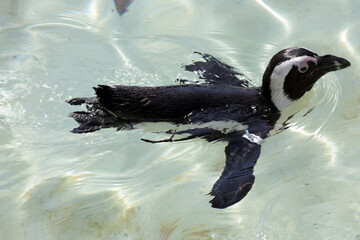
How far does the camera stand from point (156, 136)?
233 centimetres

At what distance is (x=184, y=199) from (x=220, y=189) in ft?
0.56

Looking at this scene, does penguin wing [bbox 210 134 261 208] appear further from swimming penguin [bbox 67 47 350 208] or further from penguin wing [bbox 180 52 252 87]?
penguin wing [bbox 180 52 252 87]

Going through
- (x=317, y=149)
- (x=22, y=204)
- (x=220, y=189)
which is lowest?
(x=22, y=204)

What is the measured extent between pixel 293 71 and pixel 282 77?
60 millimetres

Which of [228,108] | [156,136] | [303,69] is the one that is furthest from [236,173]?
[303,69]

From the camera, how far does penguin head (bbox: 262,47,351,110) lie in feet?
7.01

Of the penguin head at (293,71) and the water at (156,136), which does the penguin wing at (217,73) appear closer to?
the water at (156,136)

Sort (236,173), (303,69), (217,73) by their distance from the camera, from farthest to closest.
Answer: (217,73), (303,69), (236,173)

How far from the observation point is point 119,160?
2.27 m

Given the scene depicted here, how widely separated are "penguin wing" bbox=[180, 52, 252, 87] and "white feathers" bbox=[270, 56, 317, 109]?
0.30 m

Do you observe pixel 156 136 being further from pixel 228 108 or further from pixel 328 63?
pixel 328 63

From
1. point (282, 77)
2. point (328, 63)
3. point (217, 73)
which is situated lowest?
point (217, 73)

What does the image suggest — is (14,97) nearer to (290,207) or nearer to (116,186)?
(116,186)

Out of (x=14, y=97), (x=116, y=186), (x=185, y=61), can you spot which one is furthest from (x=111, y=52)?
(x=116, y=186)
